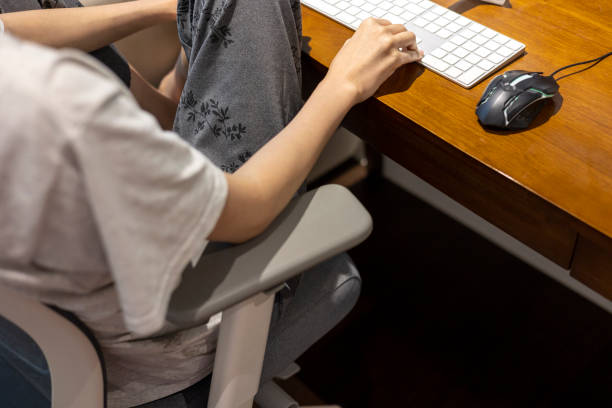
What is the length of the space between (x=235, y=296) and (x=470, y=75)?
438 millimetres

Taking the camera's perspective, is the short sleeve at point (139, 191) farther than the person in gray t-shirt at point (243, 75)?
No

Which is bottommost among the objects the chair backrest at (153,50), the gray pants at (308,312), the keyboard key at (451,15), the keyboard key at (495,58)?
the gray pants at (308,312)

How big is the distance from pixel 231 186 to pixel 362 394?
0.84 meters

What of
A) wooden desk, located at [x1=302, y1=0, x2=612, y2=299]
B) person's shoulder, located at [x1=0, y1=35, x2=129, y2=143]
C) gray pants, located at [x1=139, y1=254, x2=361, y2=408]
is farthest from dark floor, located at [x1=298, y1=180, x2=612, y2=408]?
person's shoulder, located at [x1=0, y1=35, x2=129, y2=143]

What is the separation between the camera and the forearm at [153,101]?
100 centimetres

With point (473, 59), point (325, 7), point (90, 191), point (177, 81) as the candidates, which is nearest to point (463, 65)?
point (473, 59)

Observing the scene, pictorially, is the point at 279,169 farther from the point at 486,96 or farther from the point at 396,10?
the point at 396,10

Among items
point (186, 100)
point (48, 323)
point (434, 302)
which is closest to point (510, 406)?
point (434, 302)

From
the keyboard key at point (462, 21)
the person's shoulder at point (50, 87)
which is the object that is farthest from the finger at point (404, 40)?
the person's shoulder at point (50, 87)

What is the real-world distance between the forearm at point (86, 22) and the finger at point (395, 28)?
1.06 ft

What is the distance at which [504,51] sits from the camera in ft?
2.87

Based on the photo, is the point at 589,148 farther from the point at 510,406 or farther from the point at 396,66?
the point at 510,406

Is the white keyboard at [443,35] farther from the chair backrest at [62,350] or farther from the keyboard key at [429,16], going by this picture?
the chair backrest at [62,350]

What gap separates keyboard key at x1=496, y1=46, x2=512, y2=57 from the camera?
0.87 m
